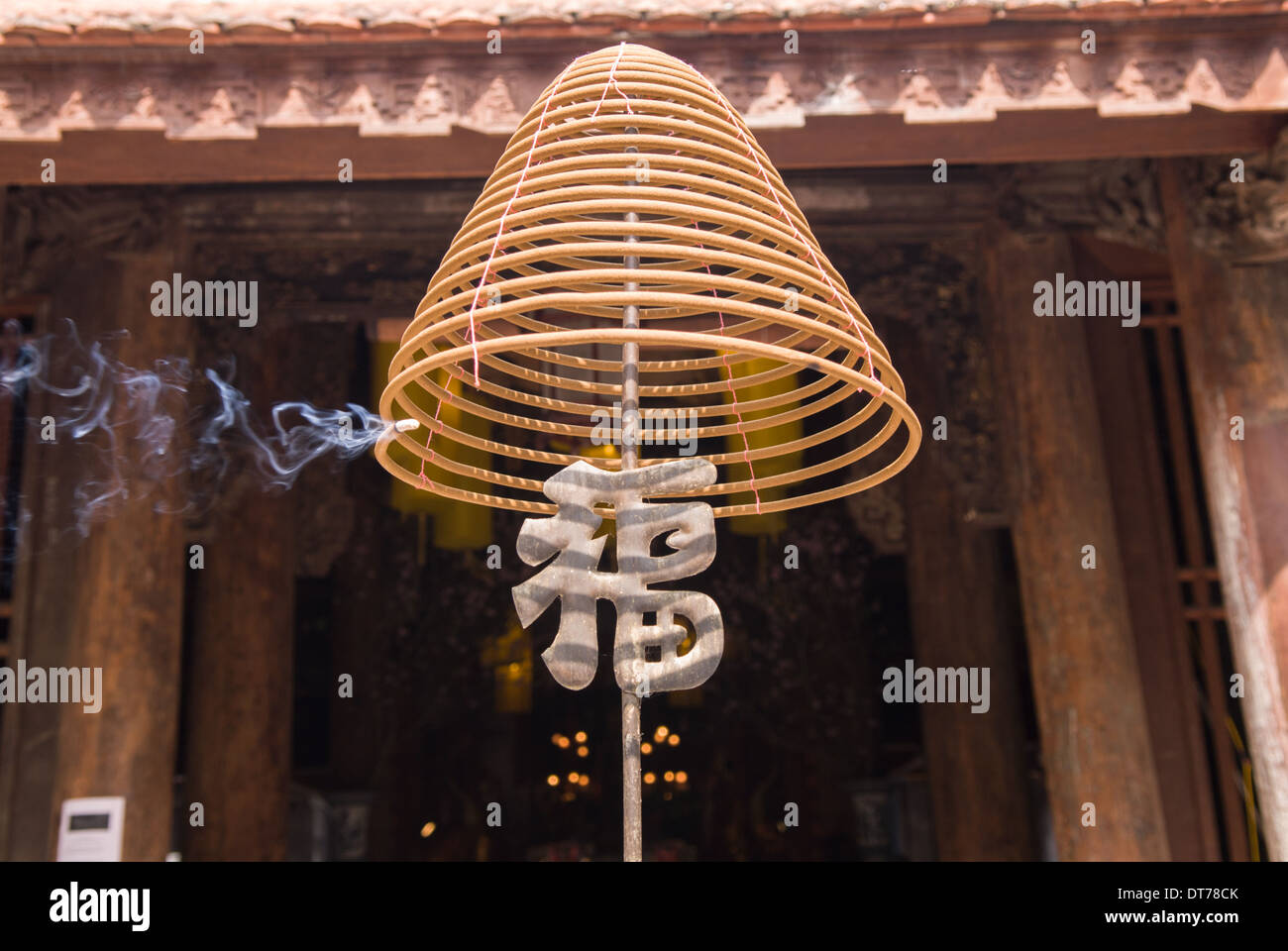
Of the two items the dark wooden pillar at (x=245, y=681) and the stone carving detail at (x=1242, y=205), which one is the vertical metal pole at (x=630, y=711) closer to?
the stone carving detail at (x=1242, y=205)

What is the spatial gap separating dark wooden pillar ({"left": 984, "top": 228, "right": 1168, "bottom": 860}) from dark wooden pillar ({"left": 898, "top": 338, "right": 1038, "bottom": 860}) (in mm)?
1306

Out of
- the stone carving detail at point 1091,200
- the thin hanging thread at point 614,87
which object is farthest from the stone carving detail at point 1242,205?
the thin hanging thread at point 614,87

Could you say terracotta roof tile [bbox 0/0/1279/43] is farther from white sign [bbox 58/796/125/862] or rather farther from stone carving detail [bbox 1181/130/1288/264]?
white sign [bbox 58/796/125/862]

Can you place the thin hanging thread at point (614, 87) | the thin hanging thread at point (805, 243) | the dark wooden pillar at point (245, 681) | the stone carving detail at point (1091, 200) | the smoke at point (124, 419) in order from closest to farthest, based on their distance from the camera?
the thin hanging thread at point (805, 243)
the thin hanging thread at point (614, 87)
the stone carving detail at point (1091, 200)
the smoke at point (124, 419)
the dark wooden pillar at point (245, 681)

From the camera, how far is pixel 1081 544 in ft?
13.6

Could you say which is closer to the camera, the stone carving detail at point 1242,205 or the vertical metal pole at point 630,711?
the vertical metal pole at point 630,711

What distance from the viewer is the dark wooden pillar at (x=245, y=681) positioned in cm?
523

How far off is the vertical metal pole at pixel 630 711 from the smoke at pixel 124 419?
9.12 ft

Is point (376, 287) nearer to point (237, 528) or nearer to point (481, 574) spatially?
point (237, 528)

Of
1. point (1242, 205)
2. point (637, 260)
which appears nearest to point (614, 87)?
point (637, 260)

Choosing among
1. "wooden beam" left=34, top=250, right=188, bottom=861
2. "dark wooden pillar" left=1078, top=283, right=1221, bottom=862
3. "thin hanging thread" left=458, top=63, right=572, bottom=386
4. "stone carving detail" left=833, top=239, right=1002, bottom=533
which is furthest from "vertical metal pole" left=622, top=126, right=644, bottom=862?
"dark wooden pillar" left=1078, top=283, right=1221, bottom=862

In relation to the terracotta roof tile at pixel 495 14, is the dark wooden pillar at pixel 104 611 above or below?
below

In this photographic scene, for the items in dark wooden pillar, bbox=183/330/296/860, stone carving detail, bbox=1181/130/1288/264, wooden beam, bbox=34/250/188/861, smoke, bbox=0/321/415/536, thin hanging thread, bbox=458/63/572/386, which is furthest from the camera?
dark wooden pillar, bbox=183/330/296/860

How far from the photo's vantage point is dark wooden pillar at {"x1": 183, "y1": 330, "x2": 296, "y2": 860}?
17.2ft
